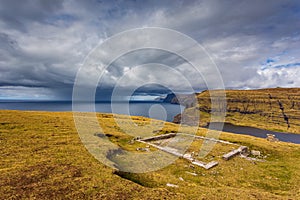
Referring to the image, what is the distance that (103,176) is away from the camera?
542 inches

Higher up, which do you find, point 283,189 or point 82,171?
point 82,171

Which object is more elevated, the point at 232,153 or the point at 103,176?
the point at 103,176

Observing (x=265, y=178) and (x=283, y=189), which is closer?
(x=283, y=189)

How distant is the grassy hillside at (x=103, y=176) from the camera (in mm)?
11438

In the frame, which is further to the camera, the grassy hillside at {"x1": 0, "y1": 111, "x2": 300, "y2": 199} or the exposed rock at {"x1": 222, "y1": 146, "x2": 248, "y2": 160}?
the exposed rock at {"x1": 222, "y1": 146, "x2": 248, "y2": 160}

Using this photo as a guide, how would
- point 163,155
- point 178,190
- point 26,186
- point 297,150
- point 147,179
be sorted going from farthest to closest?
1. point 297,150
2. point 163,155
3. point 147,179
4. point 178,190
5. point 26,186

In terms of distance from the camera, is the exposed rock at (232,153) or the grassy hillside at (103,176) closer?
the grassy hillside at (103,176)

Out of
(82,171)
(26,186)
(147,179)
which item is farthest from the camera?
(147,179)

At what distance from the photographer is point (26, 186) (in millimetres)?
11258

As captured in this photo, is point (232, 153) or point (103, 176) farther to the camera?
point (232, 153)

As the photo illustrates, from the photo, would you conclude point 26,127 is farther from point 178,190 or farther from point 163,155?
point 178,190

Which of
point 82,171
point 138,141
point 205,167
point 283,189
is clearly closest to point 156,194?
point 82,171

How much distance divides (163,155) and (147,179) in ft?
28.8

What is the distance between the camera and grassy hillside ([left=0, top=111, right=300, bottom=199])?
11.4 metres
